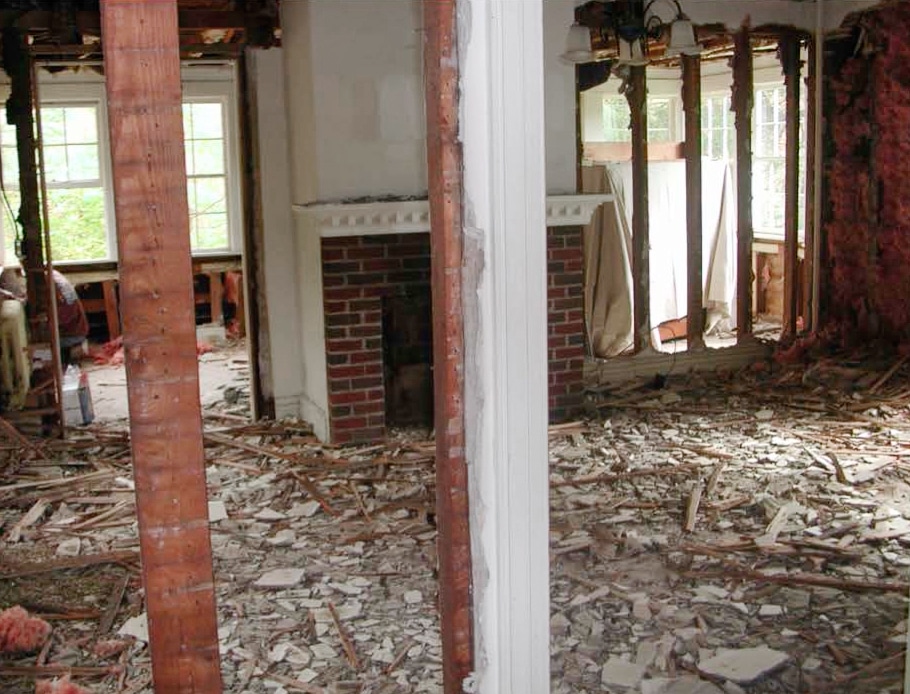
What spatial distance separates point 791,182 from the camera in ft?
23.2

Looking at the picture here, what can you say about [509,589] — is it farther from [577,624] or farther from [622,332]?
[622,332]

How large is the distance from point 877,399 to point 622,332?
5.70 ft

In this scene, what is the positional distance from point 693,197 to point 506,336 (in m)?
5.32

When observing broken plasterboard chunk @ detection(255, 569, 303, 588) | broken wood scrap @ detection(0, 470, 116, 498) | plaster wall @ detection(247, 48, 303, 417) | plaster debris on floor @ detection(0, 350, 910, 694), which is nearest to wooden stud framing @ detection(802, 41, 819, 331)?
plaster debris on floor @ detection(0, 350, 910, 694)

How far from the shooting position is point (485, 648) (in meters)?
1.79

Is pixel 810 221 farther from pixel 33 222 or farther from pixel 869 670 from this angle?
pixel 33 222

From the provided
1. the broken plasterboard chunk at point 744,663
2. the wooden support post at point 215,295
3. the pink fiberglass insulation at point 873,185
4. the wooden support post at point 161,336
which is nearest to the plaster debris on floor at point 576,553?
the broken plasterboard chunk at point 744,663

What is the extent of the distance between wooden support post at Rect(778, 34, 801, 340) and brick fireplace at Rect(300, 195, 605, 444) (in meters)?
2.08

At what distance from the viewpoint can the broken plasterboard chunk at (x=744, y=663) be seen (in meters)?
2.86

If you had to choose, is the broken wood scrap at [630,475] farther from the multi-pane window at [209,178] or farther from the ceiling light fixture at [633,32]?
the multi-pane window at [209,178]

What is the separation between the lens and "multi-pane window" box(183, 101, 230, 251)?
9.72m

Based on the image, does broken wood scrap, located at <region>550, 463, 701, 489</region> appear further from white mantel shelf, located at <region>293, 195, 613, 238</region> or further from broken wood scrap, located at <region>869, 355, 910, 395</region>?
broken wood scrap, located at <region>869, 355, 910, 395</region>

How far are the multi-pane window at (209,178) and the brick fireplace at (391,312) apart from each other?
4645 millimetres

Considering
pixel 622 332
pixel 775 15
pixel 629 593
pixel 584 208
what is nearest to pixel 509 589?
pixel 629 593
